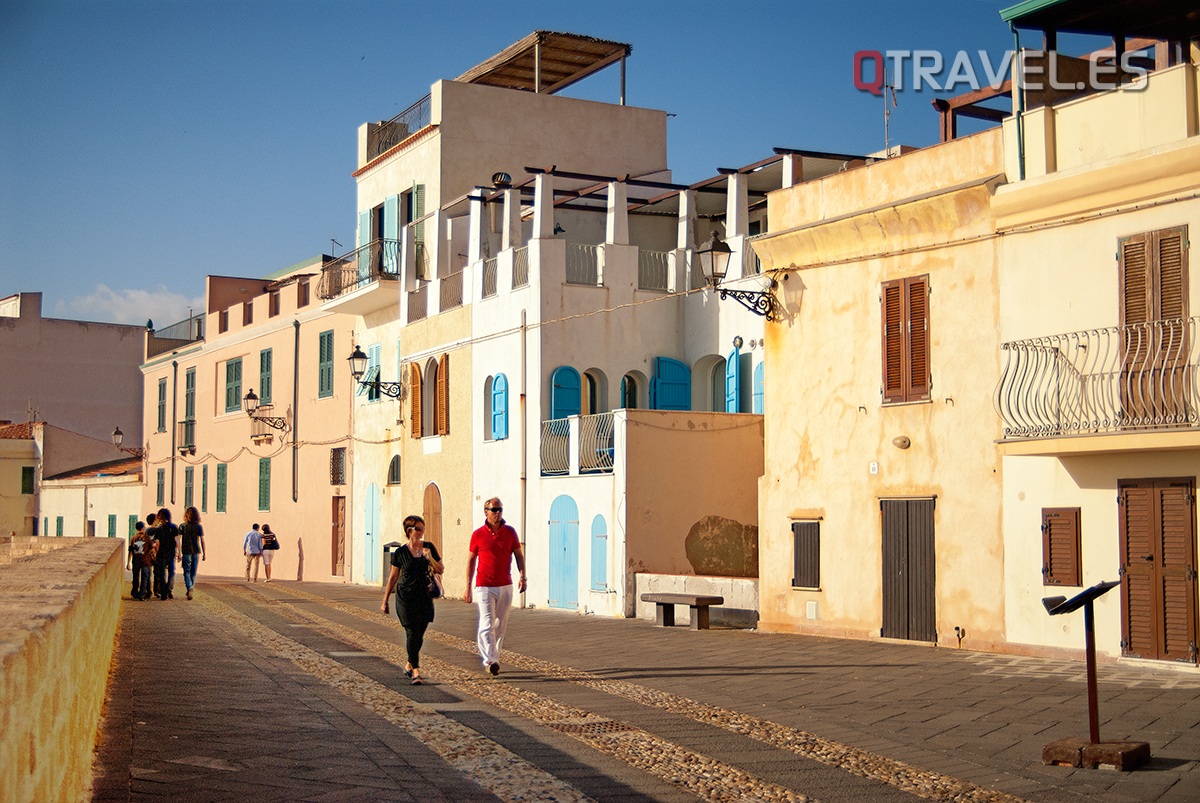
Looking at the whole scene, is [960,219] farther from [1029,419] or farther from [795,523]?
[795,523]

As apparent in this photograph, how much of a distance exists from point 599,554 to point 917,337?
27.4 feet

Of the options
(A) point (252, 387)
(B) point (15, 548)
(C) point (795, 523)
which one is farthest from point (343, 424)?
(C) point (795, 523)

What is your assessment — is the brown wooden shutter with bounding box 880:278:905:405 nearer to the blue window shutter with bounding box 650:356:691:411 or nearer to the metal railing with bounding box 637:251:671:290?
the blue window shutter with bounding box 650:356:691:411

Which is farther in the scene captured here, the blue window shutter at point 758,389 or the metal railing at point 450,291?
the metal railing at point 450,291

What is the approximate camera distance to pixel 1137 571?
47.9 ft

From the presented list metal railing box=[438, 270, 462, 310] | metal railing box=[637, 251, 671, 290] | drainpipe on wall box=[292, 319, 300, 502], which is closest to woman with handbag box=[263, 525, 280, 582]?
drainpipe on wall box=[292, 319, 300, 502]

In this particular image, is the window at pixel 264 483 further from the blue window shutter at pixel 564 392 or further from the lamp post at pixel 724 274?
the lamp post at pixel 724 274

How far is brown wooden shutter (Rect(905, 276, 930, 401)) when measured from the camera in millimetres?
17375

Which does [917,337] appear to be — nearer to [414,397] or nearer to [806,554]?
[806,554]

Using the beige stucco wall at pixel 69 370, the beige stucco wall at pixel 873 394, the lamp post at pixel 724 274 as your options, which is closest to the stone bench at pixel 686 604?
the beige stucco wall at pixel 873 394

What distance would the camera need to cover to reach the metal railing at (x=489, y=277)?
28.5m

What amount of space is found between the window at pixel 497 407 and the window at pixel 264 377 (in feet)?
46.2

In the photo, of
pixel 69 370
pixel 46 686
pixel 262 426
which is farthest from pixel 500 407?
pixel 69 370

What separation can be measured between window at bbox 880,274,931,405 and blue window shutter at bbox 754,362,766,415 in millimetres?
6711
